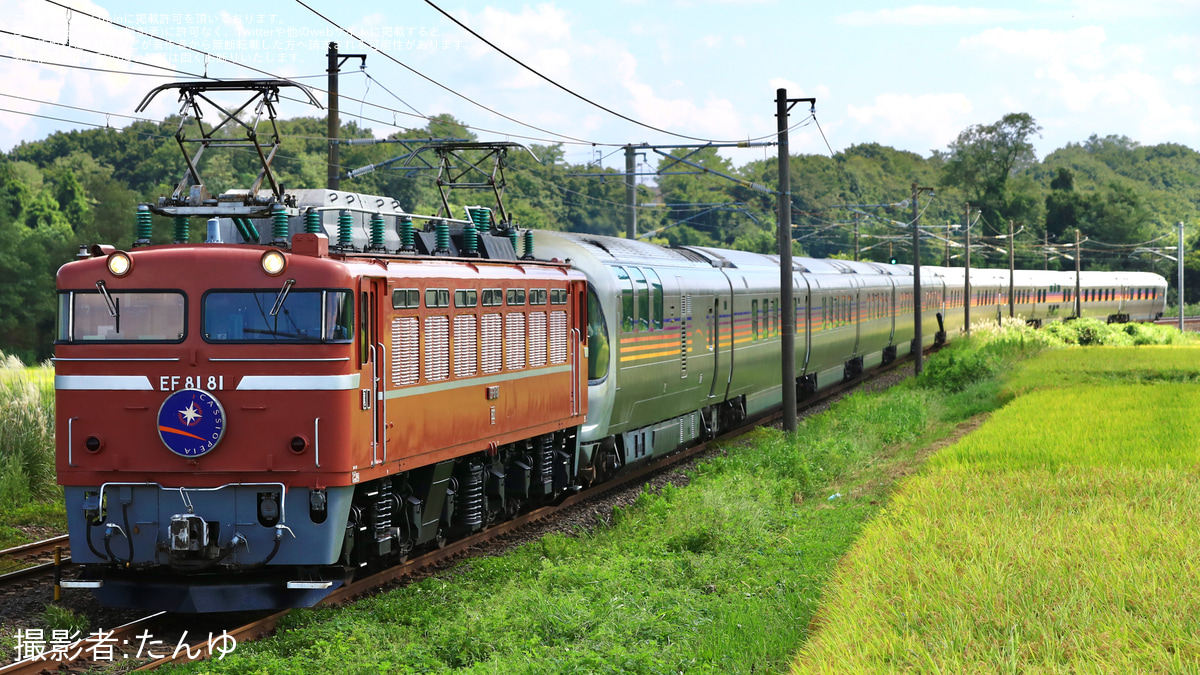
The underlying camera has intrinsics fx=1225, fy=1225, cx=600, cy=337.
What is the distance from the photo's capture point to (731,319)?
2272cm

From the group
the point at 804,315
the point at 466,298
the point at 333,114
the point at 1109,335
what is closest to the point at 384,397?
the point at 466,298

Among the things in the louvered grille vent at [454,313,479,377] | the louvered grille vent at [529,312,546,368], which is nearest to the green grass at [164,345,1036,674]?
the louvered grille vent at [454,313,479,377]

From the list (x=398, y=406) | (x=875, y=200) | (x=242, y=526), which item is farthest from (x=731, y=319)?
(x=875, y=200)

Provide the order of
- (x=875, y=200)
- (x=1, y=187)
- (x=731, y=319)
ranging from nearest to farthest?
(x=731, y=319) → (x=1, y=187) → (x=875, y=200)

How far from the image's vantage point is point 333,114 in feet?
73.8

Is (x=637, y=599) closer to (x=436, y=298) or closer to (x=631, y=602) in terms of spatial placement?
(x=631, y=602)

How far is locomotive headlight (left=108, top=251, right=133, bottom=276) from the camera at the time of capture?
1062 centimetres

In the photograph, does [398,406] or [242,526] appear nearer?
[242,526]

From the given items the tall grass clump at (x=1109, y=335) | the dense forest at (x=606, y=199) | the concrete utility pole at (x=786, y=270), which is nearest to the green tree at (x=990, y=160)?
the dense forest at (x=606, y=199)

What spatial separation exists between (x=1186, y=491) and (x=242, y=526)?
971cm

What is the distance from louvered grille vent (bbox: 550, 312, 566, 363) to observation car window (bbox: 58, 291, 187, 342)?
575 centimetres

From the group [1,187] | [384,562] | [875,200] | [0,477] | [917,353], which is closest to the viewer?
[384,562]

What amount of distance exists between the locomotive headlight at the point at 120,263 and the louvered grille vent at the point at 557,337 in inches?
234

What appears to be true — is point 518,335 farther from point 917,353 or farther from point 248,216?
point 917,353
